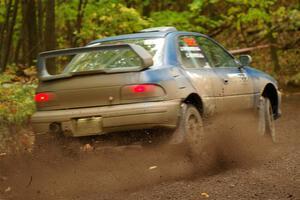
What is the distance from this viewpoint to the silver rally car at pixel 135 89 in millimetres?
6250

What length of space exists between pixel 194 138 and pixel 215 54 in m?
1.69

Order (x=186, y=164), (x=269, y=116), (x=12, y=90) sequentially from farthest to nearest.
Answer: (x=12, y=90), (x=269, y=116), (x=186, y=164)

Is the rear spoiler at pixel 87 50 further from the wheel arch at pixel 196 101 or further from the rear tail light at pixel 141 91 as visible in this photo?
the wheel arch at pixel 196 101

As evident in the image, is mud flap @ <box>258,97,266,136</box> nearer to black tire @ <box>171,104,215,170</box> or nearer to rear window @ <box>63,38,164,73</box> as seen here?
black tire @ <box>171,104,215,170</box>

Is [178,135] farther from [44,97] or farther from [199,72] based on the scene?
[44,97]

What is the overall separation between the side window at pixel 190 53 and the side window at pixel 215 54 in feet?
0.57

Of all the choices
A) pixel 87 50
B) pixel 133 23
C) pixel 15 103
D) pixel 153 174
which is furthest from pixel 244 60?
pixel 133 23

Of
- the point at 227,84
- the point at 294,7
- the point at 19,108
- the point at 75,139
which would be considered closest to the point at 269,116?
the point at 227,84

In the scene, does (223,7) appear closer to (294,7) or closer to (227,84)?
(294,7)

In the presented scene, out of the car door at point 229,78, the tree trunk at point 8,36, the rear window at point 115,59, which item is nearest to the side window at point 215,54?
the car door at point 229,78

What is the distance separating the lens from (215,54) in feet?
26.2

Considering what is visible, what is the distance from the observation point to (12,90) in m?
11.0

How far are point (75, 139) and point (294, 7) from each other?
44.9 ft

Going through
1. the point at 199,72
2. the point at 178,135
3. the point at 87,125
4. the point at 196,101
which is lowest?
the point at 178,135
